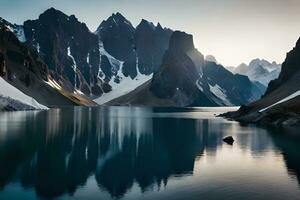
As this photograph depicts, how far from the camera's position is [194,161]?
69.0 metres

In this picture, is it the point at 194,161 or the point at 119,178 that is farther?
the point at 194,161

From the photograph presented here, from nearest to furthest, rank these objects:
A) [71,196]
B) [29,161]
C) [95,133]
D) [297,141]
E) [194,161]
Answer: [71,196] < [29,161] < [194,161] < [297,141] < [95,133]

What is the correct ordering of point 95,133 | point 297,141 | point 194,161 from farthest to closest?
point 95,133 → point 297,141 → point 194,161

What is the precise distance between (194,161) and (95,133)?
160 feet

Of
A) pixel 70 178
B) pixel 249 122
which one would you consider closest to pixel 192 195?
pixel 70 178

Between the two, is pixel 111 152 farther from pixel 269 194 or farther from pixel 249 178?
pixel 269 194

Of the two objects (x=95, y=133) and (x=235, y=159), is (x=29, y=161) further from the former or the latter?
(x=95, y=133)

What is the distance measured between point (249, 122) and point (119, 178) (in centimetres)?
12439

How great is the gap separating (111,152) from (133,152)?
4268 mm

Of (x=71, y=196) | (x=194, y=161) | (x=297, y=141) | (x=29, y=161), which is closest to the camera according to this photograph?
(x=71, y=196)

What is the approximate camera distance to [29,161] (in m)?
63.1

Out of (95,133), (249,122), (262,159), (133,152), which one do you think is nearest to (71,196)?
(133,152)

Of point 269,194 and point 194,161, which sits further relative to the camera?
point 194,161

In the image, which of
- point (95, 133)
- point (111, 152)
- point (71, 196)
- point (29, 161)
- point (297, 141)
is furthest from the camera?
point (95, 133)
